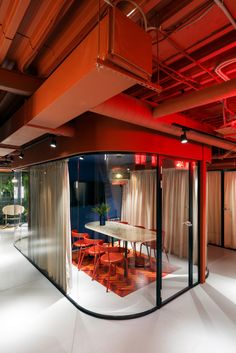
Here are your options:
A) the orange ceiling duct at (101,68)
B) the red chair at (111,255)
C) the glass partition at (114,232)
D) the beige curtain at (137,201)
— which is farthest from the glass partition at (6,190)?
the orange ceiling duct at (101,68)

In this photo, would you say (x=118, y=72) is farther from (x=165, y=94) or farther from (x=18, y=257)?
(x=18, y=257)

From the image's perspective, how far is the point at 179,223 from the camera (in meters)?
4.91

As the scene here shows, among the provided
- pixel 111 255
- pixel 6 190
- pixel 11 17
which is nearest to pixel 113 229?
pixel 111 255

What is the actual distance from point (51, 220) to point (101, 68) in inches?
125

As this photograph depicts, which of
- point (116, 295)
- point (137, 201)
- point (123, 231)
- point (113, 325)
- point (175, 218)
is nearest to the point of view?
point (113, 325)

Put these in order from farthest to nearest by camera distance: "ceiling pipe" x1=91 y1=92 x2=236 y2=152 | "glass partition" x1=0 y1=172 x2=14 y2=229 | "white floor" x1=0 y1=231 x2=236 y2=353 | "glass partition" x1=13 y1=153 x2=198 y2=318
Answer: "glass partition" x1=0 y1=172 x2=14 y2=229 < "glass partition" x1=13 y1=153 x2=198 y2=318 < "white floor" x1=0 y1=231 x2=236 y2=353 < "ceiling pipe" x1=91 y1=92 x2=236 y2=152

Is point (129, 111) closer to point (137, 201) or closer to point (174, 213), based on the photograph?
point (137, 201)

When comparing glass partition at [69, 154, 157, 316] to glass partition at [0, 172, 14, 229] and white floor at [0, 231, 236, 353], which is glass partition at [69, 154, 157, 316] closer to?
white floor at [0, 231, 236, 353]

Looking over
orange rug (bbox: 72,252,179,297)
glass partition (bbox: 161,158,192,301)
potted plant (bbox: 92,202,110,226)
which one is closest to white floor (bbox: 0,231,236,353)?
orange rug (bbox: 72,252,179,297)

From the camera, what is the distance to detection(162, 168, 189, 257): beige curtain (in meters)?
4.87

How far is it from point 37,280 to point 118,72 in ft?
13.2

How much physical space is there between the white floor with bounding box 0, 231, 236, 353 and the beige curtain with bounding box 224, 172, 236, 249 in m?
2.41

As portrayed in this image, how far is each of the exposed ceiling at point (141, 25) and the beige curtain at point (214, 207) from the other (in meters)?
4.55

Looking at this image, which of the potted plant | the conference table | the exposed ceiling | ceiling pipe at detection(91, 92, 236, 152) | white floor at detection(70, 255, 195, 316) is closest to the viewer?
the exposed ceiling
